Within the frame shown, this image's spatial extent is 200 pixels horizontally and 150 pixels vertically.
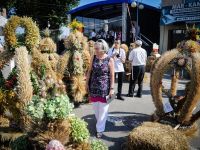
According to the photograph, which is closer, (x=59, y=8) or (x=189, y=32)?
(x=189, y=32)

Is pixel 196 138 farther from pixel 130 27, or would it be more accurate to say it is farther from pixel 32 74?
pixel 130 27

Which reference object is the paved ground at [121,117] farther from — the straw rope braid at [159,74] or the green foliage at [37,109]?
the green foliage at [37,109]

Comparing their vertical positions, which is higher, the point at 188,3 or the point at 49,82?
the point at 188,3

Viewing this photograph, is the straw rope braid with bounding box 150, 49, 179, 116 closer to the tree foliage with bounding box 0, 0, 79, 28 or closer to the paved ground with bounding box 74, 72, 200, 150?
the paved ground with bounding box 74, 72, 200, 150

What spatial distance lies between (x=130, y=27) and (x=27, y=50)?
16.8 metres

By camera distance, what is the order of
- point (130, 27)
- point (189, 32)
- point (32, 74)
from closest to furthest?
point (32, 74) < point (189, 32) < point (130, 27)

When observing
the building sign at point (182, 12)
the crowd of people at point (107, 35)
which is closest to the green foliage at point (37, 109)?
the building sign at point (182, 12)

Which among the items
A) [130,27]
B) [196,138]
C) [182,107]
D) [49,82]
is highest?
[130,27]

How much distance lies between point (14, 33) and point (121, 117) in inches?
129

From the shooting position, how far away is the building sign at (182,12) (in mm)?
20406

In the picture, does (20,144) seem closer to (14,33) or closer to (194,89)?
(14,33)

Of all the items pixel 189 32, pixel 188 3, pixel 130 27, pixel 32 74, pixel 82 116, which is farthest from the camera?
pixel 130 27

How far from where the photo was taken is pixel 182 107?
632 cm

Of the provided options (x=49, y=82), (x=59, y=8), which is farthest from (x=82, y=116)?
(x=59, y=8)
